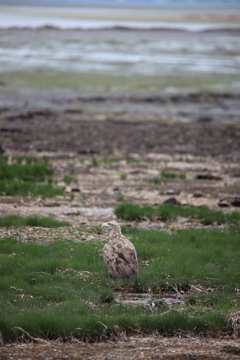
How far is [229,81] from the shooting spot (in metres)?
47.7

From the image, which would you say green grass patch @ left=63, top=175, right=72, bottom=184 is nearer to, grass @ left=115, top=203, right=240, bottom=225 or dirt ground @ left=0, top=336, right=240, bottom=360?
grass @ left=115, top=203, right=240, bottom=225

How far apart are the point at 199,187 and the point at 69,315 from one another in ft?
35.2

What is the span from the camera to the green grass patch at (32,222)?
542 inches

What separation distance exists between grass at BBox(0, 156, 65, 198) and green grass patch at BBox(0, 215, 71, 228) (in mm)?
2992

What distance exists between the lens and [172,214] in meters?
15.7

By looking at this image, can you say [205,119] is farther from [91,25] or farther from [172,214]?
[91,25]

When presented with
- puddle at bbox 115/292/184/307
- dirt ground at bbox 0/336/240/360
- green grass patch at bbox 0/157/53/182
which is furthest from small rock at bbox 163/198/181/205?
dirt ground at bbox 0/336/240/360

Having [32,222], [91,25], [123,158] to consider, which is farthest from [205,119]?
[91,25]

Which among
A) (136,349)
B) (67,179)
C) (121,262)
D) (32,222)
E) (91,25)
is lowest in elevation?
(67,179)

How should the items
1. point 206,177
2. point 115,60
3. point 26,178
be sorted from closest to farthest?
point 26,178, point 206,177, point 115,60

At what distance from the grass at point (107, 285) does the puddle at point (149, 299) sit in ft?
0.45

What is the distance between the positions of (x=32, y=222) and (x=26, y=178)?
5.19m

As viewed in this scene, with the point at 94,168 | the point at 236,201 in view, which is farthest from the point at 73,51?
the point at 236,201

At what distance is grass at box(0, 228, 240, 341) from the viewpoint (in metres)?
8.77
